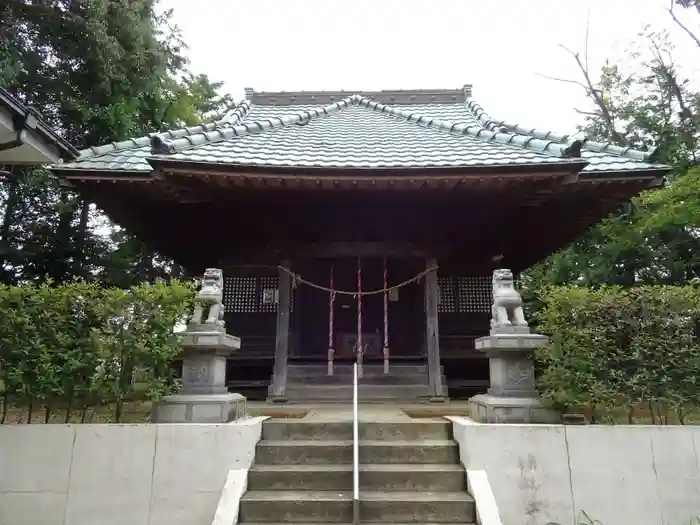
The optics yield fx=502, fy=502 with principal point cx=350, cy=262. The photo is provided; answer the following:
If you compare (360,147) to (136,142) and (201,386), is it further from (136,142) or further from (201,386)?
(201,386)

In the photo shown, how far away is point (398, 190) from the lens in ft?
21.2

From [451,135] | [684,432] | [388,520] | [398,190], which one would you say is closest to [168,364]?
[388,520]

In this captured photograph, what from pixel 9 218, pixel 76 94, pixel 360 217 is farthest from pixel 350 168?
pixel 9 218

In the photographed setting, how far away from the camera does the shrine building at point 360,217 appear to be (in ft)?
20.1

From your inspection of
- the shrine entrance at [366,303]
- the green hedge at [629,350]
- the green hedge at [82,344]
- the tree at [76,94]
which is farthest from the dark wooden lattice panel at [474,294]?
the tree at [76,94]

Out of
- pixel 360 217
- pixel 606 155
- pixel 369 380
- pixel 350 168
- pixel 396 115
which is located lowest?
pixel 369 380

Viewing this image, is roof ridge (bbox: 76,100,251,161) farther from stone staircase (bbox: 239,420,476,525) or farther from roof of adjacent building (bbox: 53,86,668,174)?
stone staircase (bbox: 239,420,476,525)

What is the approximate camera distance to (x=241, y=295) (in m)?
8.30

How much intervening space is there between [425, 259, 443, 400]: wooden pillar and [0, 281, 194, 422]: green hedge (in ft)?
13.1

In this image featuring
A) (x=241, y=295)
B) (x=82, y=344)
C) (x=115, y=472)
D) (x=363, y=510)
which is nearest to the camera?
(x=363, y=510)

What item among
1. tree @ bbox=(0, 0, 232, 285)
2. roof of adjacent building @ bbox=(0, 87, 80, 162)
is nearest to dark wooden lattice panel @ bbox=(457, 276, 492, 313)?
roof of adjacent building @ bbox=(0, 87, 80, 162)

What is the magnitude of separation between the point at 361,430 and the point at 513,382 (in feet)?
4.83

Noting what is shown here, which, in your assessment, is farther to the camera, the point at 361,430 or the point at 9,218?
the point at 9,218

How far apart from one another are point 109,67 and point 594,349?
9.64 m
